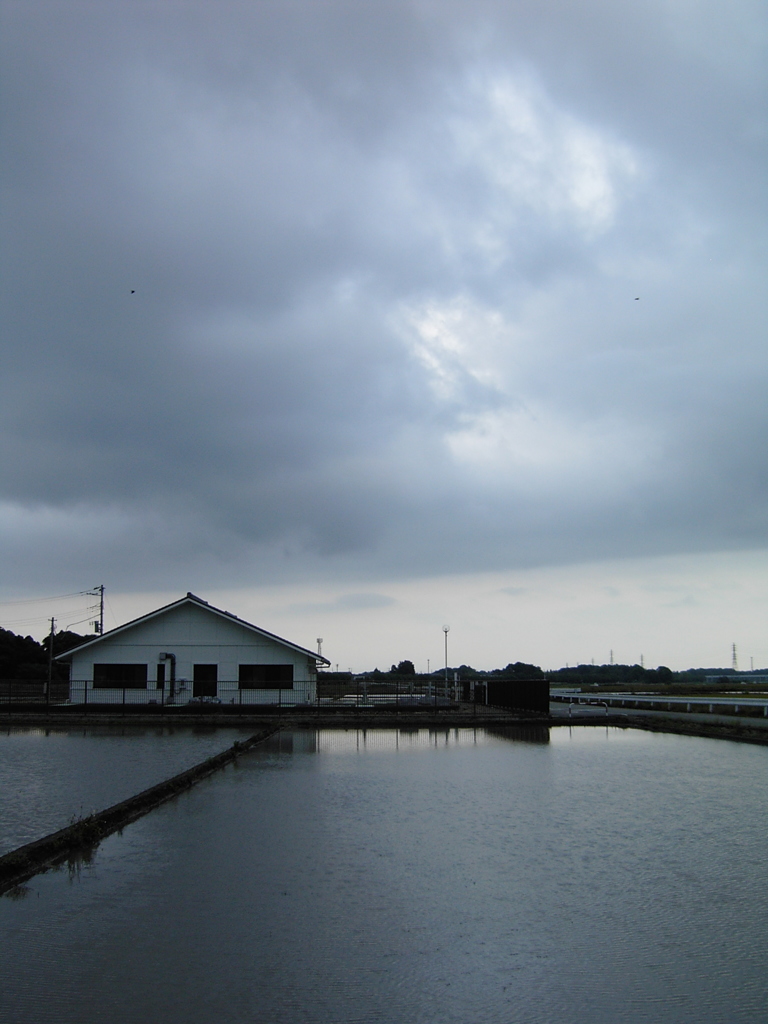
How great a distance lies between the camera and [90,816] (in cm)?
1013

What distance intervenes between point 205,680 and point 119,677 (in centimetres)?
327

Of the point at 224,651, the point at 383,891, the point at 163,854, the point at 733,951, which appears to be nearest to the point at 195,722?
the point at 224,651

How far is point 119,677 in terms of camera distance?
103ft

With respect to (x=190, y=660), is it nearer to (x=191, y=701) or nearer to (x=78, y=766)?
(x=191, y=701)

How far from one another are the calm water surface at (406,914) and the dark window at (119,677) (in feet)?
64.1

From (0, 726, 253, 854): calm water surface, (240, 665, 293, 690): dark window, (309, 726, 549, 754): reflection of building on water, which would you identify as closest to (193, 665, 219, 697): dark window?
(240, 665, 293, 690): dark window

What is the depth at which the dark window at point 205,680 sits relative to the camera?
31266 mm

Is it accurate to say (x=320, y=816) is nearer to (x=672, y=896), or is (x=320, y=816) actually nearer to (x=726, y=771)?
(x=672, y=896)

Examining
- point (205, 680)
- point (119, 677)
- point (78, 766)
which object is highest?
point (119, 677)

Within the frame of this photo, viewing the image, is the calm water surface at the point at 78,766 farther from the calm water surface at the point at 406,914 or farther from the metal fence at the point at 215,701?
the metal fence at the point at 215,701

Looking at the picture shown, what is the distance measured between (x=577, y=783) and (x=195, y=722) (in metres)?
16.0

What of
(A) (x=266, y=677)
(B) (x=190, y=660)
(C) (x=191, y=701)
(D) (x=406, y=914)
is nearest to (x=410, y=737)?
(A) (x=266, y=677)

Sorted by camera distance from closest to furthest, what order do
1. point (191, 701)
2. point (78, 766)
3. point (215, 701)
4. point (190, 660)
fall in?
point (78, 766), point (215, 701), point (191, 701), point (190, 660)

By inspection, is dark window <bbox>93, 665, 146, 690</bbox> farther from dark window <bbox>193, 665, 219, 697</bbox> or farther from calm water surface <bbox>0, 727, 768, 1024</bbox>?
calm water surface <bbox>0, 727, 768, 1024</bbox>
